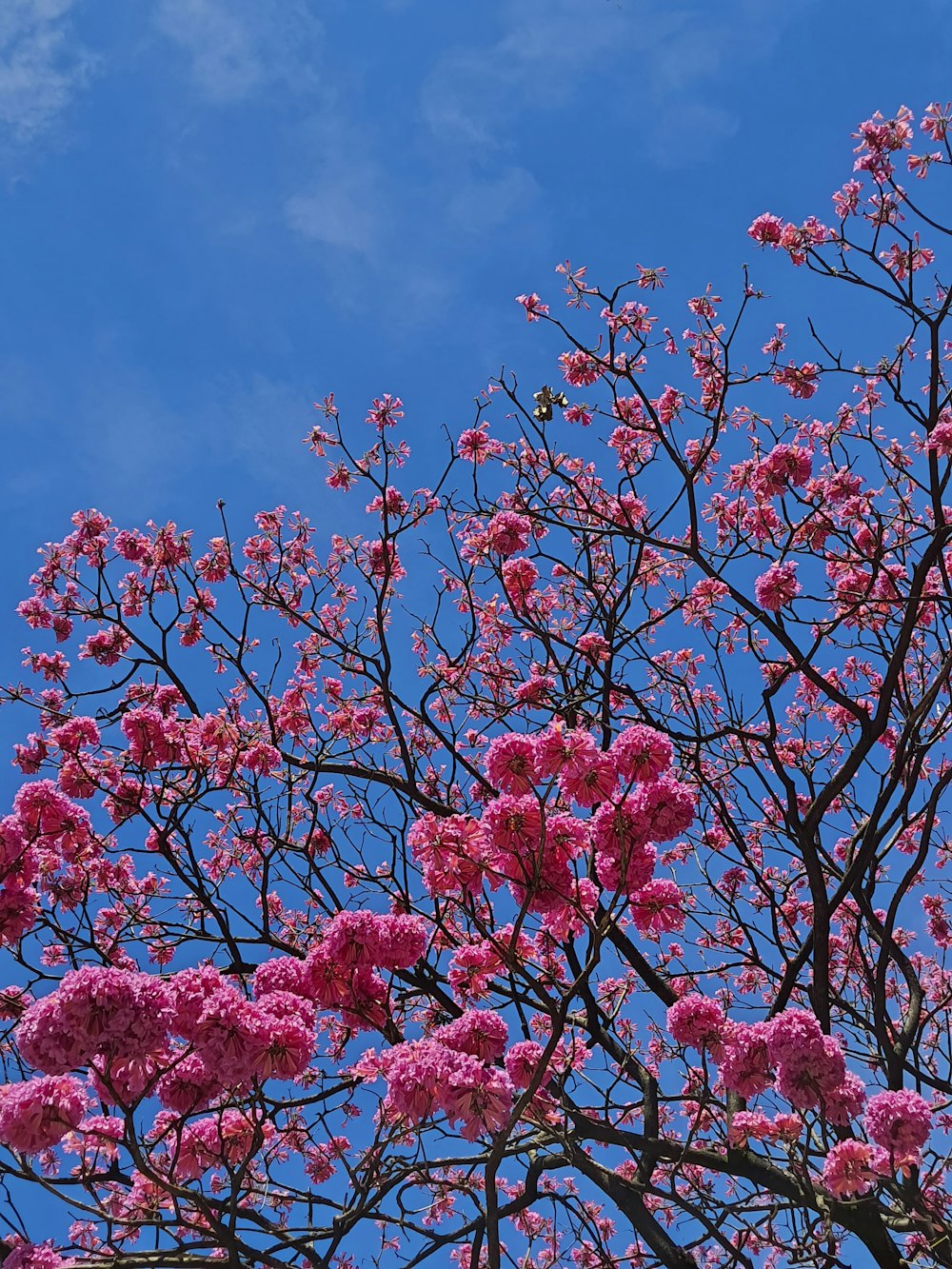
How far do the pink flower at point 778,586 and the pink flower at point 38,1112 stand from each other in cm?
501

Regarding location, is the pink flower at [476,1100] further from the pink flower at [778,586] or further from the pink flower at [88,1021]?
the pink flower at [778,586]

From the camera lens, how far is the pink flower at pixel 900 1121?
374cm

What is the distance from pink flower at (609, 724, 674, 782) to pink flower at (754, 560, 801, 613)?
3183mm

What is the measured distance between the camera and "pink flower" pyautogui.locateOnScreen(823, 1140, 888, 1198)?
3.78 meters

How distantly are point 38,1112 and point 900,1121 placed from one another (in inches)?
131

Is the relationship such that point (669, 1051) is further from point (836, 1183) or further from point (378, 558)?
point (378, 558)

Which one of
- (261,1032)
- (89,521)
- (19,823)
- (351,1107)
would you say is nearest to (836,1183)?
(261,1032)

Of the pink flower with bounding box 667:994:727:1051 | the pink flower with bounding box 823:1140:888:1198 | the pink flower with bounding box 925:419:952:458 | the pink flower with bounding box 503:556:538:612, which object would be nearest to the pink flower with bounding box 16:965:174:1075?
the pink flower with bounding box 667:994:727:1051

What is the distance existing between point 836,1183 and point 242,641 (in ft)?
19.3

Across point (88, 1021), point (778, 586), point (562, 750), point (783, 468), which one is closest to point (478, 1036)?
point (562, 750)

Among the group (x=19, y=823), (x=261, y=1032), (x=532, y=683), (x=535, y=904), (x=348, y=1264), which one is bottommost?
(x=348, y=1264)

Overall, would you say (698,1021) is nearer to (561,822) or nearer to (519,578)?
(561,822)

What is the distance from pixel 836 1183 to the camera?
3852 mm

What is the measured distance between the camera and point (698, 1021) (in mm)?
4031
